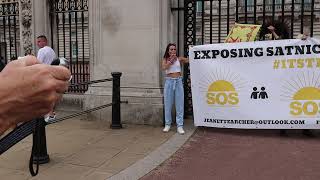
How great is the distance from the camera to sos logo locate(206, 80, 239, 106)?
7.86 meters

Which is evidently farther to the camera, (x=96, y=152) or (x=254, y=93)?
(x=254, y=93)

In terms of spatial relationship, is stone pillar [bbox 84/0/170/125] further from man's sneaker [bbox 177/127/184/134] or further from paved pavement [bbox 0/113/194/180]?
man's sneaker [bbox 177/127/184/134]

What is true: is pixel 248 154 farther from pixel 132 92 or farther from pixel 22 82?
pixel 22 82

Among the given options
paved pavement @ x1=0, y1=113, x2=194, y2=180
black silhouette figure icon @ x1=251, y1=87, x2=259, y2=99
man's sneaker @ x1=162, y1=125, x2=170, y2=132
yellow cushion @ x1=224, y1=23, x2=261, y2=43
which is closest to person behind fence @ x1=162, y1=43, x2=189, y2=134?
man's sneaker @ x1=162, y1=125, x2=170, y2=132

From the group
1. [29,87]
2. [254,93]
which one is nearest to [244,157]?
[254,93]

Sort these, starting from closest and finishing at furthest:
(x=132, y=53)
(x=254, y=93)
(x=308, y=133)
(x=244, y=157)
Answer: (x=244, y=157) → (x=308, y=133) → (x=254, y=93) → (x=132, y=53)

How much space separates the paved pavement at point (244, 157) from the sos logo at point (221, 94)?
1.88ft

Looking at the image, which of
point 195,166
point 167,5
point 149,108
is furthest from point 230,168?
point 167,5

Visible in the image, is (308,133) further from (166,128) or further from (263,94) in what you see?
(166,128)

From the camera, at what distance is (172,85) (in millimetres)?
7980

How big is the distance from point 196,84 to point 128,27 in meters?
1.90

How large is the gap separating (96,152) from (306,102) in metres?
3.75

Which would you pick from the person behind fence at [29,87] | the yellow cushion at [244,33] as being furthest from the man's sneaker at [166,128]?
the person behind fence at [29,87]

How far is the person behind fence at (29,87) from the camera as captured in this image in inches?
58.9
